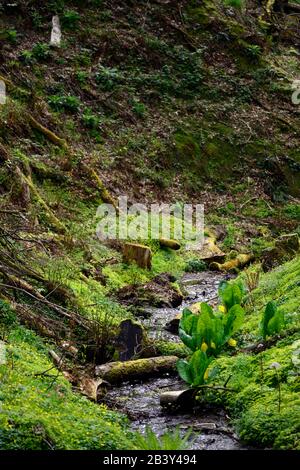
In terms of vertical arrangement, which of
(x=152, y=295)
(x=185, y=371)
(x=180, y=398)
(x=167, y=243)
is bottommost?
(x=152, y=295)

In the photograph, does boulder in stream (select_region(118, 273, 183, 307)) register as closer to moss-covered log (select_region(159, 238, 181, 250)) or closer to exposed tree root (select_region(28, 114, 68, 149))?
moss-covered log (select_region(159, 238, 181, 250))

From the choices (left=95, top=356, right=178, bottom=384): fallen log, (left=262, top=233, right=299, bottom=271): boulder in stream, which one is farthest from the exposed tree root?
(left=95, top=356, right=178, bottom=384): fallen log

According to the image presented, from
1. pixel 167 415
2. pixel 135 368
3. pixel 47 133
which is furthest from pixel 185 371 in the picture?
pixel 47 133

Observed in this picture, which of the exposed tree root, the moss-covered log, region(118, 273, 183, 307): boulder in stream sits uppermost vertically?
the exposed tree root

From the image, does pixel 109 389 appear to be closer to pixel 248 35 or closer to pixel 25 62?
pixel 25 62

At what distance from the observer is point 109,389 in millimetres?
7234

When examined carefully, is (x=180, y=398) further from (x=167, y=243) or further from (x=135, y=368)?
(x=167, y=243)

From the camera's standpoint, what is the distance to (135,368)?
7.61m

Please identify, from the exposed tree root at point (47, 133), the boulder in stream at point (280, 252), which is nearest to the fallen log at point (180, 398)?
the boulder in stream at point (280, 252)

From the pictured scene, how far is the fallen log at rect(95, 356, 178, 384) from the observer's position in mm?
7393

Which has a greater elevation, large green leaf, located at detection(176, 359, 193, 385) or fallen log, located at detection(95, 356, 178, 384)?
large green leaf, located at detection(176, 359, 193, 385)

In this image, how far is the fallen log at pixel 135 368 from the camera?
24.3 ft

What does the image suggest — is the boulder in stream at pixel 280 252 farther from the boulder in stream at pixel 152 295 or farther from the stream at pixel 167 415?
the stream at pixel 167 415

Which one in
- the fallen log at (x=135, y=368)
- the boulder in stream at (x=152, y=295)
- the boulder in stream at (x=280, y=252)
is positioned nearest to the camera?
the fallen log at (x=135, y=368)
